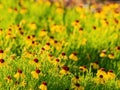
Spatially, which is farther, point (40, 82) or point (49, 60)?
point (49, 60)

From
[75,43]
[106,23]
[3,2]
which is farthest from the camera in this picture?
[3,2]

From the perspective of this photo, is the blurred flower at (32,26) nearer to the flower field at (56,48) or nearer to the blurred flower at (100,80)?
the flower field at (56,48)

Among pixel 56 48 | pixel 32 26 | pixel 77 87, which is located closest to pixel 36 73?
pixel 77 87

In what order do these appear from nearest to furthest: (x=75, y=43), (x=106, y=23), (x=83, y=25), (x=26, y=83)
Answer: (x=26, y=83) < (x=75, y=43) < (x=106, y=23) < (x=83, y=25)

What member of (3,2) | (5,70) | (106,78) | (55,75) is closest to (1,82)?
(5,70)

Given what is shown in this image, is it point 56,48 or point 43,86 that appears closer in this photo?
point 43,86

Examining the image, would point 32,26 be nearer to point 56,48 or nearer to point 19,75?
point 56,48

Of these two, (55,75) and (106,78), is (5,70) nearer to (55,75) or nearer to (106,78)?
(55,75)

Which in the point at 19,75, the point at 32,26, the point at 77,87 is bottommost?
the point at 77,87

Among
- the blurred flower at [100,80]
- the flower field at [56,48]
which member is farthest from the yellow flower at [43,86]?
the blurred flower at [100,80]
